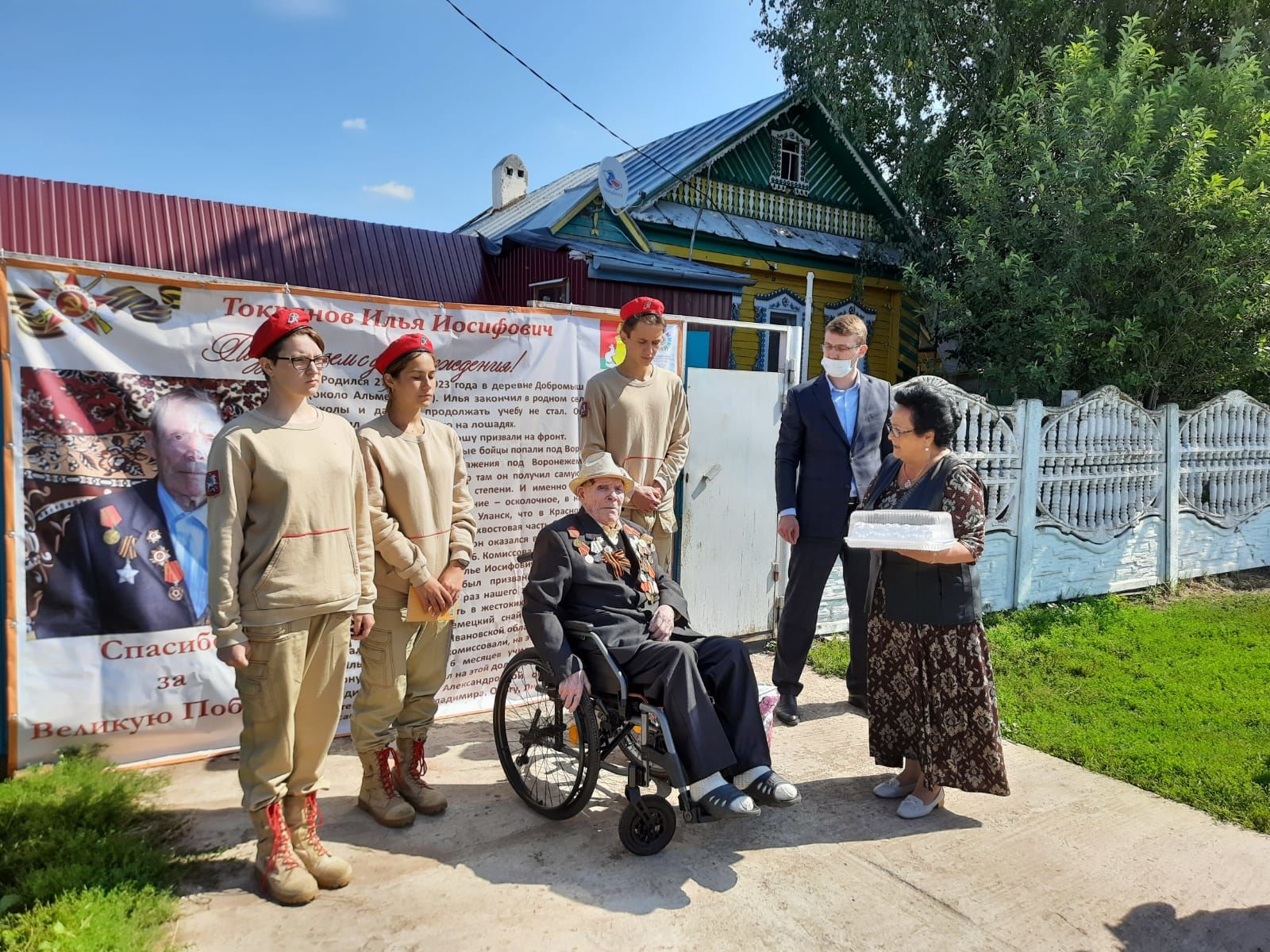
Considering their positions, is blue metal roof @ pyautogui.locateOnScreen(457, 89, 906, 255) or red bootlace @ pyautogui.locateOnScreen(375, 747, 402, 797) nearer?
red bootlace @ pyautogui.locateOnScreen(375, 747, 402, 797)

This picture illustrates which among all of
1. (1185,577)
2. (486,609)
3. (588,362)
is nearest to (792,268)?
(1185,577)

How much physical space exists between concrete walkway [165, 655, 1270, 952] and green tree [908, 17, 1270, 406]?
7000mm

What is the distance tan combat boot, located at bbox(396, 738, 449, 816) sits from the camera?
3.36 meters

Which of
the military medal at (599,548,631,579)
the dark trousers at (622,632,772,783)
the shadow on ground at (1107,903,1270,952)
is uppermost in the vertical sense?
the military medal at (599,548,631,579)

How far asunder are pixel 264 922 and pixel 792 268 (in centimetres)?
1362

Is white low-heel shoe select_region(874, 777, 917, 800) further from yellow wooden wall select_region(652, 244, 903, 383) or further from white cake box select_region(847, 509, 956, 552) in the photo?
yellow wooden wall select_region(652, 244, 903, 383)

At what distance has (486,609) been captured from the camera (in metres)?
4.40

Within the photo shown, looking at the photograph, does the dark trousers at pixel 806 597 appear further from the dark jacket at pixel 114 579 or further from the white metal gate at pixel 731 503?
the dark jacket at pixel 114 579

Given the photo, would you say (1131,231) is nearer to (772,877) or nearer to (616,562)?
(616,562)

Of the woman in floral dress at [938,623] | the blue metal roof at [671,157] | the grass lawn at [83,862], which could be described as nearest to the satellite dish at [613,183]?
the blue metal roof at [671,157]

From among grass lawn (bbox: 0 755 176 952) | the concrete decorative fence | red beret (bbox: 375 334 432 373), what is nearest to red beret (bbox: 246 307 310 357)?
red beret (bbox: 375 334 432 373)

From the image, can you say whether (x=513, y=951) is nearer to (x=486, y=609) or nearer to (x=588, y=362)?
(x=486, y=609)

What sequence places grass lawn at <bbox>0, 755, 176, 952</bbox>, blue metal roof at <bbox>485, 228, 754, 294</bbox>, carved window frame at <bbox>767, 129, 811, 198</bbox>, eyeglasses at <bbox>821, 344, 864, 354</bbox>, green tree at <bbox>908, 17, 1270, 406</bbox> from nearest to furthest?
1. grass lawn at <bbox>0, 755, 176, 952</bbox>
2. eyeglasses at <bbox>821, 344, 864, 354</bbox>
3. green tree at <bbox>908, 17, 1270, 406</bbox>
4. blue metal roof at <bbox>485, 228, 754, 294</bbox>
5. carved window frame at <bbox>767, 129, 811, 198</bbox>

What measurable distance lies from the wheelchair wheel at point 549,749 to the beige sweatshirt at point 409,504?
54 centimetres
